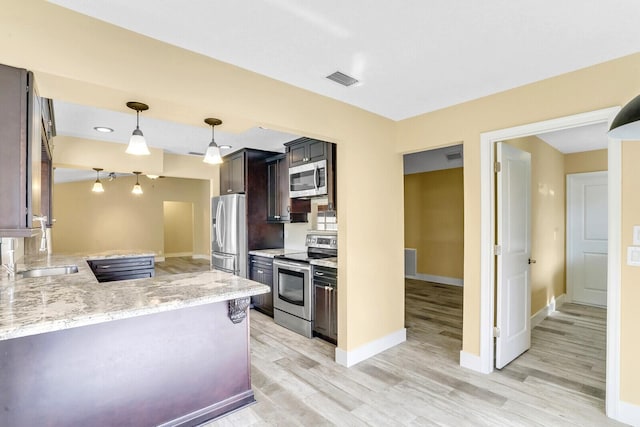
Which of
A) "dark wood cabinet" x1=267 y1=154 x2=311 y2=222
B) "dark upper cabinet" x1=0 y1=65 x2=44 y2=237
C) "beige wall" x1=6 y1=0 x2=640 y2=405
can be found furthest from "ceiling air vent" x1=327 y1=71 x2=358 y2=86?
"dark wood cabinet" x1=267 y1=154 x2=311 y2=222

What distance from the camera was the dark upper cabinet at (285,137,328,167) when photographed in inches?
146

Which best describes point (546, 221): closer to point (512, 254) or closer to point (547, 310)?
point (547, 310)

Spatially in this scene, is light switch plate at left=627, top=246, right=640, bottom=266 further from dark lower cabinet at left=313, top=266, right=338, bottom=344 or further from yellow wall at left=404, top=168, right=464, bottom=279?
yellow wall at left=404, top=168, right=464, bottom=279

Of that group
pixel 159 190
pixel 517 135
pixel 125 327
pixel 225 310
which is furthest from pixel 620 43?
pixel 159 190

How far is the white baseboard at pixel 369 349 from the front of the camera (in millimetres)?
3034

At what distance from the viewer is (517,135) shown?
2.67m

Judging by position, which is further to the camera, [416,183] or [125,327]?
[416,183]

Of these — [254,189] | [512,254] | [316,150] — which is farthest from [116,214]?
[512,254]

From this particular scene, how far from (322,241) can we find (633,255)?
305cm

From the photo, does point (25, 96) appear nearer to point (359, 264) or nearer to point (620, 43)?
point (359, 264)

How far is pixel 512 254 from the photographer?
3049mm

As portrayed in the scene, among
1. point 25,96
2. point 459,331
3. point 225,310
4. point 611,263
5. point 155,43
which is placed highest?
point 155,43

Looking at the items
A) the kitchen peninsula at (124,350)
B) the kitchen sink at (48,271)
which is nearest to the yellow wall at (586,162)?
the kitchen peninsula at (124,350)

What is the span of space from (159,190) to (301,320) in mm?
8325
